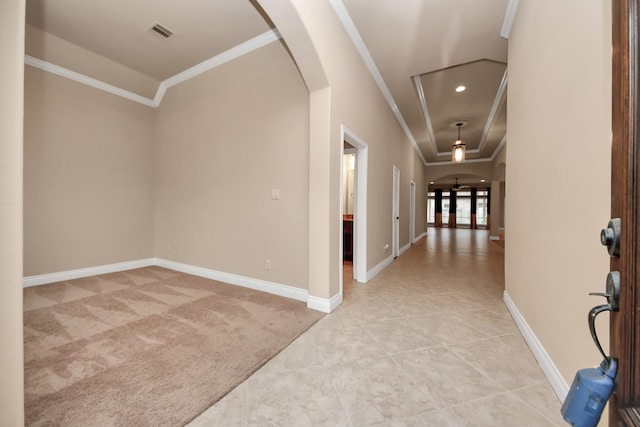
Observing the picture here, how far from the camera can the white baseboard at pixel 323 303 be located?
258cm

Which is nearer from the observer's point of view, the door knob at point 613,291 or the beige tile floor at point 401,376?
the door knob at point 613,291

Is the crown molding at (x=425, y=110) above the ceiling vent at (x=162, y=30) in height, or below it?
below

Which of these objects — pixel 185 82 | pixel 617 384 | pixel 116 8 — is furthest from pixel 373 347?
pixel 185 82

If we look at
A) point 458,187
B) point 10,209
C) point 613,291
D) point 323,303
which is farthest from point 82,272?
point 458,187

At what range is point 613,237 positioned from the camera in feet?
1.75

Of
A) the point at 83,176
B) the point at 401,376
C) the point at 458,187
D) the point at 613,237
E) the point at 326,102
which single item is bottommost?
the point at 401,376

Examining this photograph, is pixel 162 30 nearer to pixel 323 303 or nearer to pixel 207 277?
pixel 207 277

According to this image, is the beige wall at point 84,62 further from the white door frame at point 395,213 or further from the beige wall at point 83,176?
the white door frame at point 395,213

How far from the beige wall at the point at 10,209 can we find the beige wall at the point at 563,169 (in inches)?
81.8

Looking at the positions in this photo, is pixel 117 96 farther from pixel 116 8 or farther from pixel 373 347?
pixel 373 347

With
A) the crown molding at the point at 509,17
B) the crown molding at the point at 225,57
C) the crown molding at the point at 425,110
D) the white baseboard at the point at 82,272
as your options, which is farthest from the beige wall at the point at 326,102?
the white baseboard at the point at 82,272

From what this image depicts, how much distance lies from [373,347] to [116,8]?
4414 millimetres

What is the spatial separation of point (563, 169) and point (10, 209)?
244 cm

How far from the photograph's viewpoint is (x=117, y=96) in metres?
4.15
